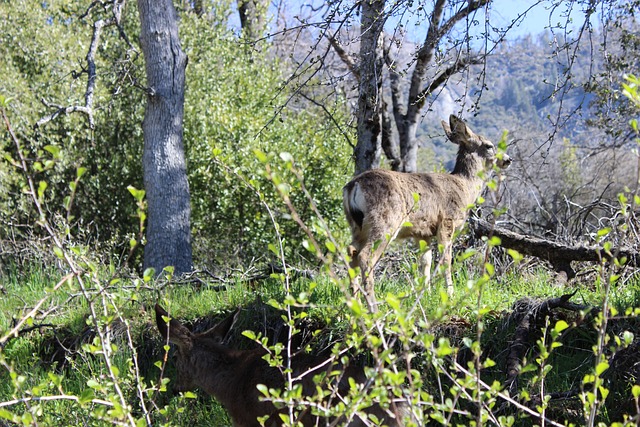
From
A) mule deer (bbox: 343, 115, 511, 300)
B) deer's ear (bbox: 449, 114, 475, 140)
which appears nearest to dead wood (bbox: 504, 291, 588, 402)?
mule deer (bbox: 343, 115, 511, 300)

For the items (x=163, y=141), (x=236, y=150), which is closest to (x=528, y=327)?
(x=163, y=141)

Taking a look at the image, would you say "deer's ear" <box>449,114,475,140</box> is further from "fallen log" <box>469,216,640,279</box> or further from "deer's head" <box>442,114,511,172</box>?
"fallen log" <box>469,216,640,279</box>

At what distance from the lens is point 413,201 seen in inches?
261

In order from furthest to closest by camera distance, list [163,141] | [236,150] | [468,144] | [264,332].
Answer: [236,150] → [163,141] → [468,144] → [264,332]

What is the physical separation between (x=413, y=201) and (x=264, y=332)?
1.76 metres

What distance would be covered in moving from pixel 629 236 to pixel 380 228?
2.50 m

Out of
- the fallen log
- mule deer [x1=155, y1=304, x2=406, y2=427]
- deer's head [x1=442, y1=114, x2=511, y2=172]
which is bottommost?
mule deer [x1=155, y1=304, x2=406, y2=427]

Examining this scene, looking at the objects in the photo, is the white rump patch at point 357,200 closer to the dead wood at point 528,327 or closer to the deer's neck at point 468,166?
the dead wood at point 528,327

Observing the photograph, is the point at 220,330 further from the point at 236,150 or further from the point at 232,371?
the point at 236,150

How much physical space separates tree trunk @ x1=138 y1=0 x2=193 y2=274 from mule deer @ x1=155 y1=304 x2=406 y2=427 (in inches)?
149

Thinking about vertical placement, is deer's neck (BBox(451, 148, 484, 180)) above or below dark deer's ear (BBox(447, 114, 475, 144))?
below

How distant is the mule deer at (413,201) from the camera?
6.96 metres

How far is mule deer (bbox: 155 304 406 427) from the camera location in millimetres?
5344

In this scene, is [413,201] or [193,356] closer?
[193,356]
